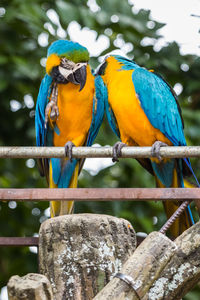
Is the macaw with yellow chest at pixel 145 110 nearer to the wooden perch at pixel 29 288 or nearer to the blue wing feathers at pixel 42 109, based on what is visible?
the blue wing feathers at pixel 42 109

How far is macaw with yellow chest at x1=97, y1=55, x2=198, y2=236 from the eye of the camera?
2.66 m

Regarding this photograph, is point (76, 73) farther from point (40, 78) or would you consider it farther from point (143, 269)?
point (143, 269)

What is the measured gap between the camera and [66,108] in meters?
2.81

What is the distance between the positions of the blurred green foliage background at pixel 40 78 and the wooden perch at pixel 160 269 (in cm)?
156

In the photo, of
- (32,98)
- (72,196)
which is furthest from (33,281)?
(32,98)

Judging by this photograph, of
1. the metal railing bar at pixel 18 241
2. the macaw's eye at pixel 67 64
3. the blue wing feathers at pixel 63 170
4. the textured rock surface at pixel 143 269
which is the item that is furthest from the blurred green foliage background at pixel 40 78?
the textured rock surface at pixel 143 269

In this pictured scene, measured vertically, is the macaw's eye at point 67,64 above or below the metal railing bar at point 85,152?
above

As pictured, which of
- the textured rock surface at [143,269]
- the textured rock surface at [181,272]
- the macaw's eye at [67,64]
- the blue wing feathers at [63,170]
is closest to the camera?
the textured rock surface at [143,269]

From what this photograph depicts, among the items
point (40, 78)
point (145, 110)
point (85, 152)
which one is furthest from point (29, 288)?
point (40, 78)

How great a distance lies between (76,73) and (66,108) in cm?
25

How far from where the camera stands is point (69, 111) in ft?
9.23

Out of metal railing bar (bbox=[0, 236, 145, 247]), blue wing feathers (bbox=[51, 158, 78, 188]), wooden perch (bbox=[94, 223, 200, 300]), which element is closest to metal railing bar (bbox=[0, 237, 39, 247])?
metal railing bar (bbox=[0, 236, 145, 247])

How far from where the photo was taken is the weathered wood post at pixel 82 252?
148 centimetres

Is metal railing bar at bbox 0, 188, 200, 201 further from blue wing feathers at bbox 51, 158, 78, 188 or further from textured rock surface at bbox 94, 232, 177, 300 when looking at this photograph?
blue wing feathers at bbox 51, 158, 78, 188
